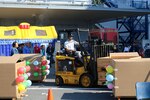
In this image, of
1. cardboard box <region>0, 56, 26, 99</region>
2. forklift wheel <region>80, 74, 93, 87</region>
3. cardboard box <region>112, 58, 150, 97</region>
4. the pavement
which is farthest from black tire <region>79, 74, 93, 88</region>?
cardboard box <region>0, 56, 26, 99</region>

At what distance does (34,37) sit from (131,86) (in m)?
12.6

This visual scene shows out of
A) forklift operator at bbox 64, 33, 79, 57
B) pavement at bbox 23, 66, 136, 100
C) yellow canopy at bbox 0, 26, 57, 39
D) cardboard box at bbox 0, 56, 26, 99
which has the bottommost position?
pavement at bbox 23, 66, 136, 100

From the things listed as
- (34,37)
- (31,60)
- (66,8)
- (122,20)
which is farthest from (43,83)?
(122,20)

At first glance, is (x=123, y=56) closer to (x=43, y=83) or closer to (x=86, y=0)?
(x=43, y=83)

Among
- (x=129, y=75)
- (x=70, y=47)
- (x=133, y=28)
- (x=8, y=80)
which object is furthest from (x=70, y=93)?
(x=133, y=28)

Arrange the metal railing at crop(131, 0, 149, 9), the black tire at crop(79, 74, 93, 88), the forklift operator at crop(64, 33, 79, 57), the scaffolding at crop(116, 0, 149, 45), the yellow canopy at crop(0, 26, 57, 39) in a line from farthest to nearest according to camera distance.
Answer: the scaffolding at crop(116, 0, 149, 45) → the metal railing at crop(131, 0, 149, 9) → the yellow canopy at crop(0, 26, 57, 39) → the forklift operator at crop(64, 33, 79, 57) → the black tire at crop(79, 74, 93, 88)

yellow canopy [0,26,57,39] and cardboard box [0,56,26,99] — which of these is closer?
cardboard box [0,56,26,99]

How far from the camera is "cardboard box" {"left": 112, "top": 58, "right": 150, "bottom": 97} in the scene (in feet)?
33.4

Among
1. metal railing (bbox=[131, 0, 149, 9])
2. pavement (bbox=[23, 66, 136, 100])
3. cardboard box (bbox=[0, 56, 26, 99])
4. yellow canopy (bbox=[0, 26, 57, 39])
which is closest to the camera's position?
cardboard box (bbox=[0, 56, 26, 99])

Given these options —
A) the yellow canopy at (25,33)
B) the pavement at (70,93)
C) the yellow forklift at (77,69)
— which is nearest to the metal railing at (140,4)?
the yellow canopy at (25,33)

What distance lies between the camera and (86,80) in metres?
13.8

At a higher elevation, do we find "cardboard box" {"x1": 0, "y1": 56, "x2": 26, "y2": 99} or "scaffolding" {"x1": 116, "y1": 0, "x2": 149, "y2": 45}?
"scaffolding" {"x1": 116, "y1": 0, "x2": 149, "y2": 45}

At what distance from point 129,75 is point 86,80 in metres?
3.80

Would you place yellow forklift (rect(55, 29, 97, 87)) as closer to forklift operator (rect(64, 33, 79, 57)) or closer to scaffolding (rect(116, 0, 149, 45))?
forklift operator (rect(64, 33, 79, 57))
